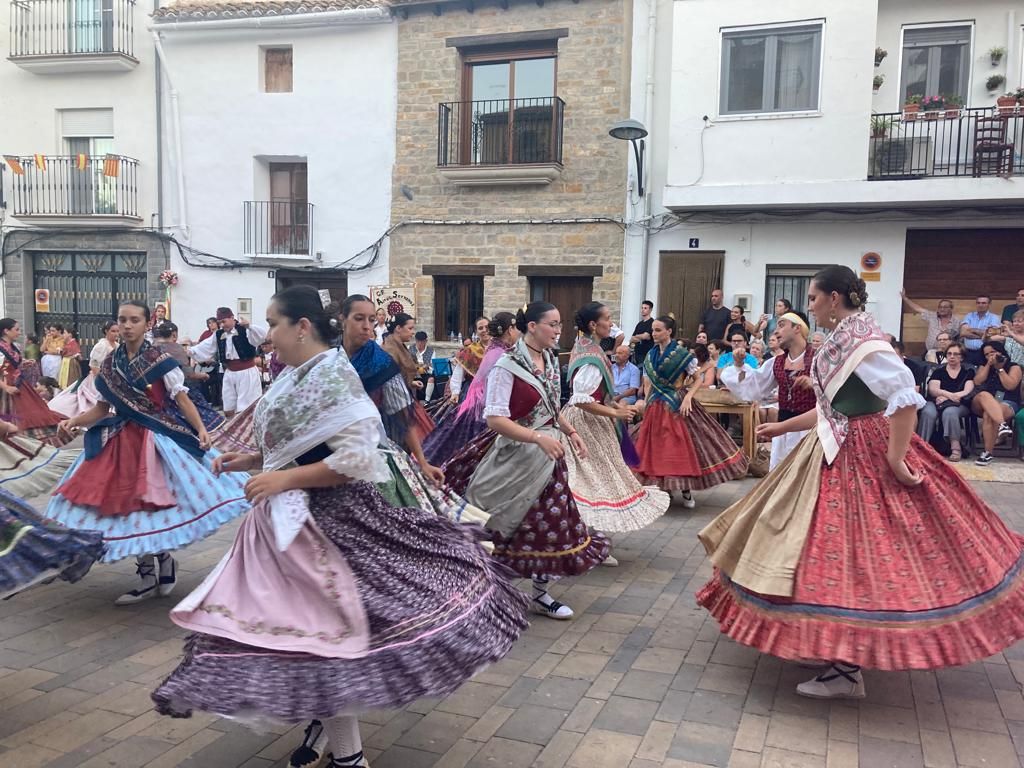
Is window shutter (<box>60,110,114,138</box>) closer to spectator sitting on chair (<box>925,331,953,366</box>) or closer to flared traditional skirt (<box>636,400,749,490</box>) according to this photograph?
flared traditional skirt (<box>636,400,749,490</box>)

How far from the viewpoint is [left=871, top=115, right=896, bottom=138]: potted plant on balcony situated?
12125 millimetres

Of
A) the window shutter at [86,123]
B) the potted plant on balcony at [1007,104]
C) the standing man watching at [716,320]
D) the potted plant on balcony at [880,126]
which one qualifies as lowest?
the standing man watching at [716,320]

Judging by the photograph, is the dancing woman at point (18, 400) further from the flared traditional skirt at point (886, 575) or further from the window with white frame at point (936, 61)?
the window with white frame at point (936, 61)

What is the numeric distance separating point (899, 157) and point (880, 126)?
1.79ft

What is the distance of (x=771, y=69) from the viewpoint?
12.4 metres

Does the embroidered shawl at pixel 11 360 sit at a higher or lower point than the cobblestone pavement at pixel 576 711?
higher

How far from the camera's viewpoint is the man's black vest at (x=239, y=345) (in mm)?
11266

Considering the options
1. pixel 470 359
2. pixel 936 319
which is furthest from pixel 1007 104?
pixel 470 359

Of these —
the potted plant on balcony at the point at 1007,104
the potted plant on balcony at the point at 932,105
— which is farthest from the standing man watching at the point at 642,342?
the potted plant on balcony at the point at 1007,104

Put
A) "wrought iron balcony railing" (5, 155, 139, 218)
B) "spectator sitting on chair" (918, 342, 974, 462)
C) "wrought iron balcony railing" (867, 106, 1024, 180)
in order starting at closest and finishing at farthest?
1. "spectator sitting on chair" (918, 342, 974, 462)
2. "wrought iron balcony railing" (867, 106, 1024, 180)
3. "wrought iron balcony railing" (5, 155, 139, 218)

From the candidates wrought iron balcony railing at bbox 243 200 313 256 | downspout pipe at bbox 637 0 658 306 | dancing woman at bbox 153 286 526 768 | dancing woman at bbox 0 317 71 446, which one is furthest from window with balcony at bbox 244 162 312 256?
dancing woman at bbox 153 286 526 768

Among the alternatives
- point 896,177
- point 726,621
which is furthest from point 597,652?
point 896,177

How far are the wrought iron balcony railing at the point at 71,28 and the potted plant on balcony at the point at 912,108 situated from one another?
13.9m

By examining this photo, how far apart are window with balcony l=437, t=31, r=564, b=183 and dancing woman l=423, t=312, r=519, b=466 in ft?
24.5
